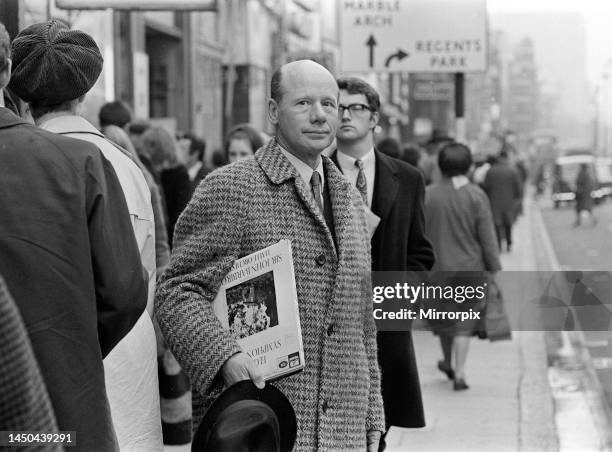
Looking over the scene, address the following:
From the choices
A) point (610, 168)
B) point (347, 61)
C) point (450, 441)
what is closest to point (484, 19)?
point (347, 61)

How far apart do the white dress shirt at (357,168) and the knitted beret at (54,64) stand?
206 centimetres

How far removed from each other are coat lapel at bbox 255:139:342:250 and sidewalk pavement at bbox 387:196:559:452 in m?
3.63

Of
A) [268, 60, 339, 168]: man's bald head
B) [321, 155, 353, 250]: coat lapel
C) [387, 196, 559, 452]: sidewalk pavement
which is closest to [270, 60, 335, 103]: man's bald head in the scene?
[268, 60, 339, 168]: man's bald head

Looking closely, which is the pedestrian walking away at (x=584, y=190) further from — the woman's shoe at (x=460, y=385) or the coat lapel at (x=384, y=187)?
the coat lapel at (x=384, y=187)

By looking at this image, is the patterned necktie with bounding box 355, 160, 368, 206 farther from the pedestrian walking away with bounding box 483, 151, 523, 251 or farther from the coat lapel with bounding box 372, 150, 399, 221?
the pedestrian walking away with bounding box 483, 151, 523, 251

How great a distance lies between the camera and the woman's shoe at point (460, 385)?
28.6 ft

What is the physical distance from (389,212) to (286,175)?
1936mm

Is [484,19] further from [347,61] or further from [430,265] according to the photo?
[430,265]

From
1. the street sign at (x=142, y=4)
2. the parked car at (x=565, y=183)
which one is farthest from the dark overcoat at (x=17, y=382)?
the parked car at (x=565, y=183)

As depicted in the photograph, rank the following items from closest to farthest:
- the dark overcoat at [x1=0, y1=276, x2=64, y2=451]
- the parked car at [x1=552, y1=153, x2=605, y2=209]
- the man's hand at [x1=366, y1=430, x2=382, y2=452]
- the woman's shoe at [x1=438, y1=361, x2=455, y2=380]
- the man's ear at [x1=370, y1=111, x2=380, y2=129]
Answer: the dark overcoat at [x1=0, y1=276, x2=64, y2=451] < the man's hand at [x1=366, y1=430, x2=382, y2=452] < the man's ear at [x1=370, y1=111, x2=380, y2=129] < the woman's shoe at [x1=438, y1=361, x2=455, y2=380] < the parked car at [x1=552, y1=153, x2=605, y2=209]

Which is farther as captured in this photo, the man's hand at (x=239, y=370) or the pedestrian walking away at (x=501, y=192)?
the pedestrian walking away at (x=501, y=192)

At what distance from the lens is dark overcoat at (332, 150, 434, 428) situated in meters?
5.31

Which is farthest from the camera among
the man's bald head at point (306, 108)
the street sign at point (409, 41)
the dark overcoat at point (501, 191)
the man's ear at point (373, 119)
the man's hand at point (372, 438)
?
the dark overcoat at point (501, 191)

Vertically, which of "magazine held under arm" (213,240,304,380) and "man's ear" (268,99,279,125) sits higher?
"man's ear" (268,99,279,125)
